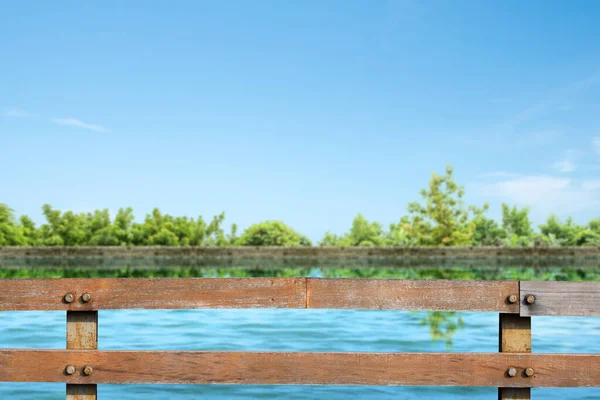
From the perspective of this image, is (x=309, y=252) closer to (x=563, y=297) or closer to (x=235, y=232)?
(x=235, y=232)

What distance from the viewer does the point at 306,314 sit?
44.7 ft

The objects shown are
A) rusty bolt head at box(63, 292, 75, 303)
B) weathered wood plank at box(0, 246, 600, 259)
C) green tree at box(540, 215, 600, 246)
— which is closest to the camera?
rusty bolt head at box(63, 292, 75, 303)

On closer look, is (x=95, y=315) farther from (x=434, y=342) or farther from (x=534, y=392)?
(x=434, y=342)

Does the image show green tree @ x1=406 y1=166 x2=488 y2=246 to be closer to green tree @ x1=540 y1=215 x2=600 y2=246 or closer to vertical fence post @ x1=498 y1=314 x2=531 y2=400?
green tree @ x1=540 y1=215 x2=600 y2=246

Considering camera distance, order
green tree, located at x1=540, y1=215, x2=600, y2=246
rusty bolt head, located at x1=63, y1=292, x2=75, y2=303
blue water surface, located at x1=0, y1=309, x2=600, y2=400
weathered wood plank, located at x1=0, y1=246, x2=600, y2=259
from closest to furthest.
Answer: rusty bolt head, located at x1=63, y1=292, x2=75, y2=303, blue water surface, located at x1=0, y1=309, x2=600, y2=400, weathered wood plank, located at x1=0, y1=246, x2=600, y2=259, green tree, located at x1=540, y1=215, x2=600, y2=246

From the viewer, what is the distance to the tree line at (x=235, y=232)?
36.4 metres

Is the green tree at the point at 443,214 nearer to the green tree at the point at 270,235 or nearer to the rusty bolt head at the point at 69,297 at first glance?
the green tree at the point at 270,235

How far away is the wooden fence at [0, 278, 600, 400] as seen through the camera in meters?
2.70

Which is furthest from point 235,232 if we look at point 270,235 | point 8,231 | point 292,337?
point 292,337

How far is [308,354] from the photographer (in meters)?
2.70

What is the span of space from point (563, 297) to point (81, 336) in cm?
197

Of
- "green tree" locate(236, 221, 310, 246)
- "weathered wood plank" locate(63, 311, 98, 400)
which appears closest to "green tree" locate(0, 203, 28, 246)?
"green tree" locate(236, 221, 310, 246)

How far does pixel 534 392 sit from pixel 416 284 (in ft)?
15.4

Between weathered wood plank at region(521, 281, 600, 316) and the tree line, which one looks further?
the tree line
